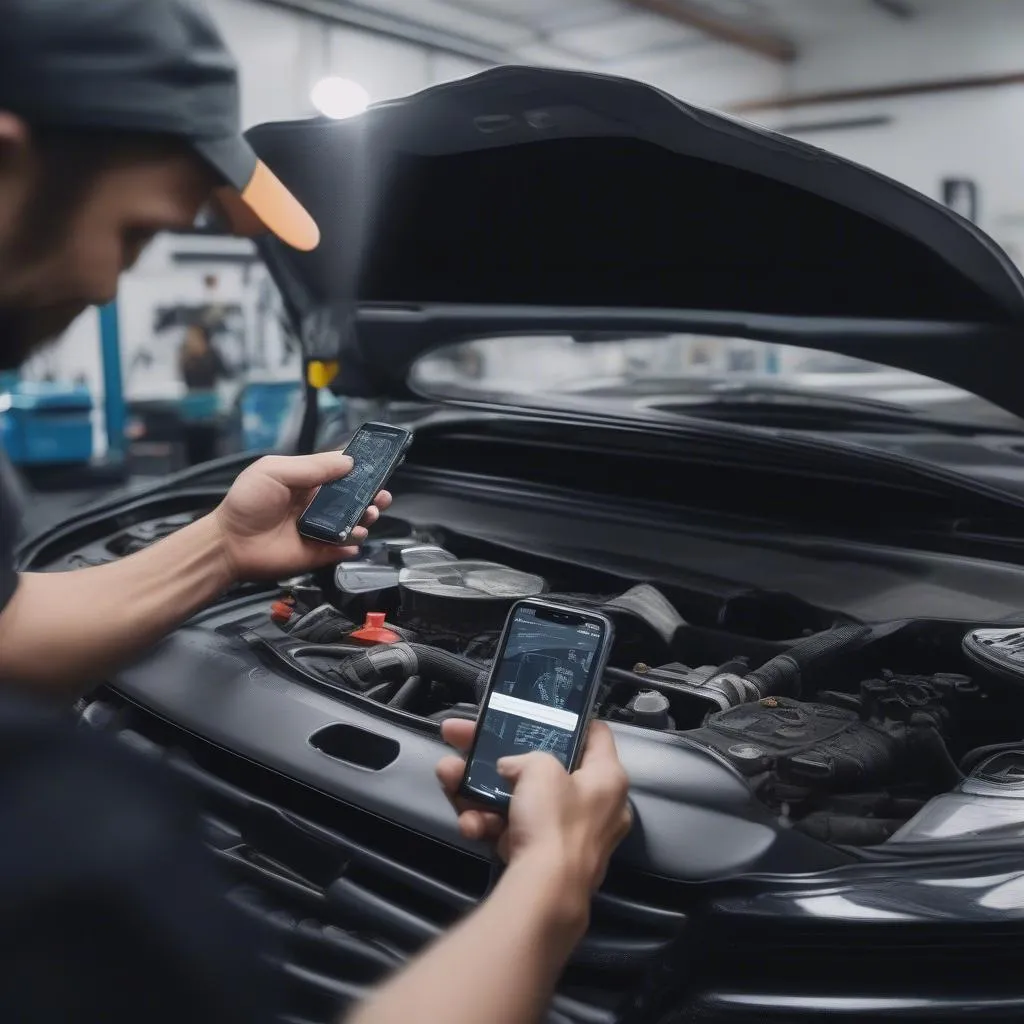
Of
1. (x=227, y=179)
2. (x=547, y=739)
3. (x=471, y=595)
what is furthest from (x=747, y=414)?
(x=227, y=179)

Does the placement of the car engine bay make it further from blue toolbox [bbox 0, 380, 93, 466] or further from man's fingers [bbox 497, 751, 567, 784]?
blue toolbox [bbox 0, 380, 93, 466]

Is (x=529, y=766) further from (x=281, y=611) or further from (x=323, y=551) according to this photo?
(x=281, y=611)

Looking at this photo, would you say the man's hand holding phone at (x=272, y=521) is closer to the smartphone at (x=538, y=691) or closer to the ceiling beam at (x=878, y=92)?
the smartphone at (x=538, y=691)

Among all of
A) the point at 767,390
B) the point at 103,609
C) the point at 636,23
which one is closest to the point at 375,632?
the point at 103,609

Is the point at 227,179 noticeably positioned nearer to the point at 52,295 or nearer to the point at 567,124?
the point at 52,295

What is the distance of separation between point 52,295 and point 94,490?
19.3 feet

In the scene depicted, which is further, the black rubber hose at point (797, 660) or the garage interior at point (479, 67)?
the garage interior at point (479, 67)

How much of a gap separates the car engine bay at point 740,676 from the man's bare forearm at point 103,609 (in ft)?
0.54

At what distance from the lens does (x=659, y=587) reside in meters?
1.55

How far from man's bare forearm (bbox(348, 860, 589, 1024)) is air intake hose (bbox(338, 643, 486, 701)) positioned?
0.61 metres

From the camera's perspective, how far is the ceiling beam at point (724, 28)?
7.59m

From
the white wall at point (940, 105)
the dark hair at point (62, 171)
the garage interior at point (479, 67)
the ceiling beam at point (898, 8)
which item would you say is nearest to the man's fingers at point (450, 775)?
the dark hair at point (62, 171)

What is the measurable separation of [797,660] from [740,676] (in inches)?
3.3

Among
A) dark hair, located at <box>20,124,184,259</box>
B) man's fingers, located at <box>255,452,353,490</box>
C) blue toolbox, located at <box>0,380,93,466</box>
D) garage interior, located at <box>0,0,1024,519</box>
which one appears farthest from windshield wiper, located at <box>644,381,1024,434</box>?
blue toolbox, located at <box>0,380,93,466</box>
